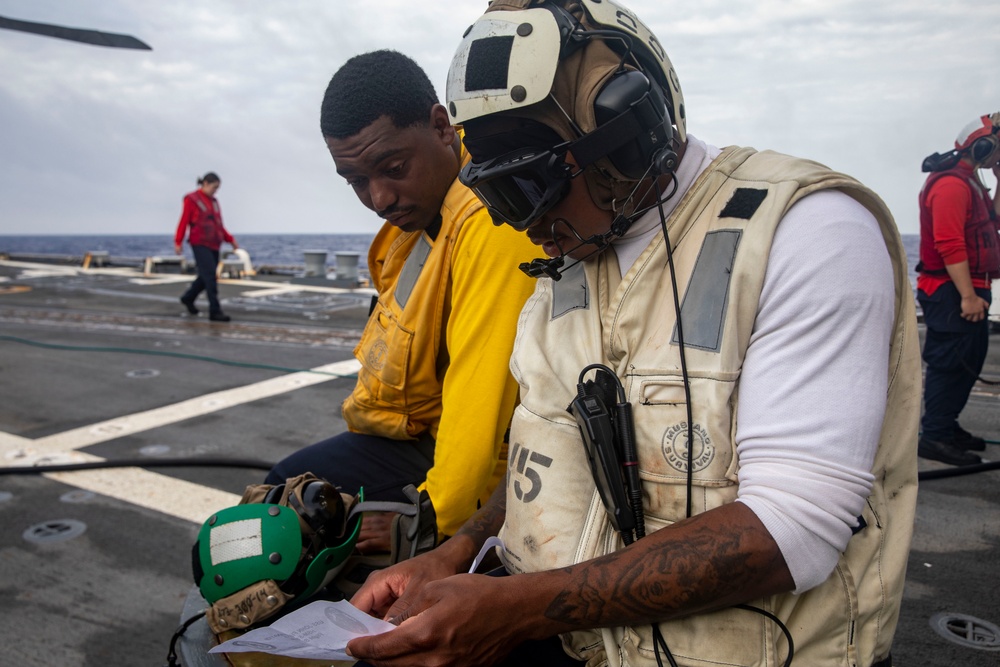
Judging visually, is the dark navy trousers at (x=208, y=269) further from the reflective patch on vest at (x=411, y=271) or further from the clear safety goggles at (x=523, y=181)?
the clear safety goggles at (x=523, y=181)

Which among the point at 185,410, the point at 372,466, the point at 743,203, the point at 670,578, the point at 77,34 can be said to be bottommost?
the point at 185,410

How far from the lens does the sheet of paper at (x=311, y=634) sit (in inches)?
55.6

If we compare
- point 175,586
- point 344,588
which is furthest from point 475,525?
point 175,586

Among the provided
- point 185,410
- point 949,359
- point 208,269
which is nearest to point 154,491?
point 185,410

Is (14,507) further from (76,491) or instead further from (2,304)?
(2,304)

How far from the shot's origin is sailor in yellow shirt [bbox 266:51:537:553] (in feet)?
6.50

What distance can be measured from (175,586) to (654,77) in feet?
9.90

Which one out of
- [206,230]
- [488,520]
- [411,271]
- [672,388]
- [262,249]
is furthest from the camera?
[262,249]

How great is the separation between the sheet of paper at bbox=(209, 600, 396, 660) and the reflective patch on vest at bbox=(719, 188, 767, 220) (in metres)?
1.09

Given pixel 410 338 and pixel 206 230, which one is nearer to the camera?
pixel 410 338

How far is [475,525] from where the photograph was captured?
6.32ft

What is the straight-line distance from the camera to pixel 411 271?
239 centimetres

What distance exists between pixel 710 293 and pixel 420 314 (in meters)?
1.14

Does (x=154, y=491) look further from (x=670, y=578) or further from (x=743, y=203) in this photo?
(x=743, y=203)
